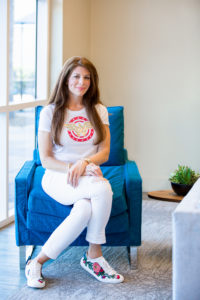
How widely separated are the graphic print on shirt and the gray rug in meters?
0.74

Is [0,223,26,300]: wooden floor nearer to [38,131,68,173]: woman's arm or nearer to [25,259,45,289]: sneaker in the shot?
[25,259,45,289]: sneaker

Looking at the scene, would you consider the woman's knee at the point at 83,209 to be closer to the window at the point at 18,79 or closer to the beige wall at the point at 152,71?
the window at the point at 18,79

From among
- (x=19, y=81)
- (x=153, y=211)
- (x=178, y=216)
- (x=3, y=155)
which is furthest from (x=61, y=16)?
(x=178, y=216)

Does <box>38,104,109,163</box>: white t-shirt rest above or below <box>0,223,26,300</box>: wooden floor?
above

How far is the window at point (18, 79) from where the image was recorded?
131 inches

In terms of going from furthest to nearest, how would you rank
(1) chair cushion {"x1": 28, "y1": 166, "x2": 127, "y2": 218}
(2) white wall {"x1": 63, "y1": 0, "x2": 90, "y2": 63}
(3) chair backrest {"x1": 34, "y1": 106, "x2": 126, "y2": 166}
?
(2) white wall {"x1": 63, "y1": 0, "x2": 90, "y2": 63}
(3) chair backrest {"x1": 34, "y1": 106, "x2": 126, "y2": 166}
(1) chair cushion {"x1": 28, "y1": 166, "x2": 127, "y2": 218}

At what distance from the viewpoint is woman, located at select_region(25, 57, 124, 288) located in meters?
2.46

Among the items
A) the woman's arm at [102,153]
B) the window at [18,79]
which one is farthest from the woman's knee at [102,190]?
the window at [18,79]

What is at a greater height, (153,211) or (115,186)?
(115,186)

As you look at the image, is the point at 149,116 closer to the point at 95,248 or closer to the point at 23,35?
the point at 23,35

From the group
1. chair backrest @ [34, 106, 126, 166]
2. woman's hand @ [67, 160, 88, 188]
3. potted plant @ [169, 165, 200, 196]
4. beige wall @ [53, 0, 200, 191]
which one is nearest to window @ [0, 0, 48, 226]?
chair backrest @ [34, 106, 126, 166]

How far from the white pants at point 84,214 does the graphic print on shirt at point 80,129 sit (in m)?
0.26

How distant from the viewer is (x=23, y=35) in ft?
12.1

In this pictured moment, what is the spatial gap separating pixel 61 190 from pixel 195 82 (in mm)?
2421
